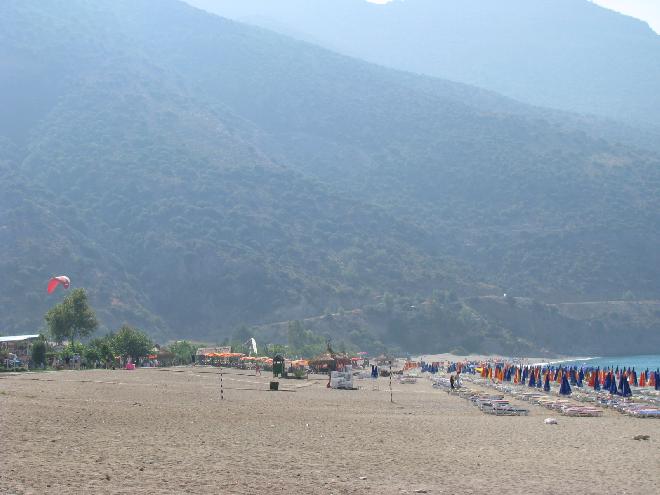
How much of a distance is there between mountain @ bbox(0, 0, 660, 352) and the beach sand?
2687 inches

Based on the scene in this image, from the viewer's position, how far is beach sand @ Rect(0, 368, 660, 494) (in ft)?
37.6

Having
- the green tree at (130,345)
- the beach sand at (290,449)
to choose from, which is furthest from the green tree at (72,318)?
the beach sand at (290,449)

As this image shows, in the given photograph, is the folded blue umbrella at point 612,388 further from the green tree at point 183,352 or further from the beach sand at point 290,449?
the green tree at point 183,352

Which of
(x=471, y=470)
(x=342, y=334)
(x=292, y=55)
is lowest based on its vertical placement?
(x=471, y=470)

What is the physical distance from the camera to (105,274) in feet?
322

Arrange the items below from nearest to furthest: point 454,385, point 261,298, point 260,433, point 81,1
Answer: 1. point 260,433
2. point 454,385
3. point 261,298
4. point 81,1

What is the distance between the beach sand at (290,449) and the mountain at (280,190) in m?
68.3

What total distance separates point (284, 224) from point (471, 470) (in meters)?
109

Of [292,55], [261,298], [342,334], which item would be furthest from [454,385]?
[292,55]

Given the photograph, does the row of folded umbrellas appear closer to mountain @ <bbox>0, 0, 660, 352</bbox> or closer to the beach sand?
the beach sand

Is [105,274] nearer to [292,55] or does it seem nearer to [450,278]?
[450,278]

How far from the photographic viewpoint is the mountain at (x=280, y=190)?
328 ft

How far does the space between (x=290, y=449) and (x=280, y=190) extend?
118 m

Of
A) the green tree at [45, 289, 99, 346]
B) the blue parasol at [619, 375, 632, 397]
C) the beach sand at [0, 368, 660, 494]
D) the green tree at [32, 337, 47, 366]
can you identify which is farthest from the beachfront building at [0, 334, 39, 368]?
the blue parasol at [619, 375, 632, 397]
